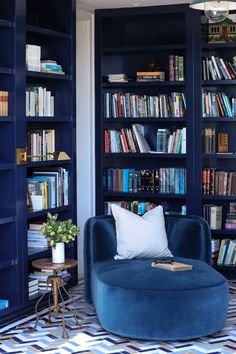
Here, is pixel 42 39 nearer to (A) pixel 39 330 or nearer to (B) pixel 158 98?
(B) pixel 158 98

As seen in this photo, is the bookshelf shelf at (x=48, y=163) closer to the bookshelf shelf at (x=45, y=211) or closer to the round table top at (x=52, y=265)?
the bookshelf shelf at (x=45, y=211)

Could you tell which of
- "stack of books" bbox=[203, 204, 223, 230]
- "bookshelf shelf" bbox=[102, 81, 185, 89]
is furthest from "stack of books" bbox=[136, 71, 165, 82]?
"stack of books" bbox=[203, 204, 223, 230]

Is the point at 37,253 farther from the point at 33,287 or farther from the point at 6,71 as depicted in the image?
the point at 6,71

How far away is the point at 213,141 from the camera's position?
6746mm

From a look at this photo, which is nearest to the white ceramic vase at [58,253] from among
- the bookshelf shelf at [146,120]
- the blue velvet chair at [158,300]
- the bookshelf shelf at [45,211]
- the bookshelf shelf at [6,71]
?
the blue velvet chair at [158,300]

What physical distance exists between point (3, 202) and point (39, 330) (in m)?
1.02

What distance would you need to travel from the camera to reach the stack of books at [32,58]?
5668 millimetres

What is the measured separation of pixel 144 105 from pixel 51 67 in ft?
4.18

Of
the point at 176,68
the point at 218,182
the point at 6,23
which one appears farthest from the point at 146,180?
the point at 6,23

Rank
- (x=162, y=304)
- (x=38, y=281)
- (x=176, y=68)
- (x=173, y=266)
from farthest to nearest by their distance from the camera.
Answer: (x=176, y=68), (x=38, y=281), (x=173, y=266), (x=162, y=304)

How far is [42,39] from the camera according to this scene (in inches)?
251

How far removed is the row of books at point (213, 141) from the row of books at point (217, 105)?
0.54 ft

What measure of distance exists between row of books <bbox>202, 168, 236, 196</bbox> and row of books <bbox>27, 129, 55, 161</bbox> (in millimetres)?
1545

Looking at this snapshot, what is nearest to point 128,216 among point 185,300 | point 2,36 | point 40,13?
point 185,300
